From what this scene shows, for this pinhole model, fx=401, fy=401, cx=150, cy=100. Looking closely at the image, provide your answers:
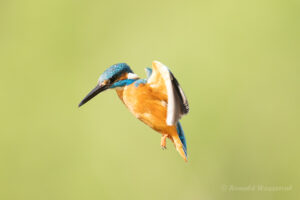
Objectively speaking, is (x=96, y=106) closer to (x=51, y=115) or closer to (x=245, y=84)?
(x=51, y=115)

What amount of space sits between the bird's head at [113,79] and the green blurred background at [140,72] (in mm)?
1228

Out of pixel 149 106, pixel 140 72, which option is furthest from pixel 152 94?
pixel 140 72

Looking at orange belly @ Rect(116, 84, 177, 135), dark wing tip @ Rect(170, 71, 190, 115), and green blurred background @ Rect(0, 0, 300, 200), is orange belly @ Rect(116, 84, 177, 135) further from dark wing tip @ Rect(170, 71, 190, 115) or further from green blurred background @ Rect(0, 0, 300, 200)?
green blurred background @ Rect(0, 0, 300, 200)

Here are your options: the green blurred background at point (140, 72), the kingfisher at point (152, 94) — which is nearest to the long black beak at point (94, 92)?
the kingfisher at point (152, 94)

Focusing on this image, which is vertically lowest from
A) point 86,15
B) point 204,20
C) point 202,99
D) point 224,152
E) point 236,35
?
point 224,152

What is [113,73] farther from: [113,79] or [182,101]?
[182,101]

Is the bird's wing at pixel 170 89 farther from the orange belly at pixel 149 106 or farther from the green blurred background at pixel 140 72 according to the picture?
the green blurred background at pixel 140 72

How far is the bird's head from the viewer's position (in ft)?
2.44

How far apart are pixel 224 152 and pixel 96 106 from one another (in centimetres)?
78

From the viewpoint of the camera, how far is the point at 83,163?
2.36 metres

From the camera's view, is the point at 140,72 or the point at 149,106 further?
the point at 140,72

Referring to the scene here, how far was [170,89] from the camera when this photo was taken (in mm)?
717

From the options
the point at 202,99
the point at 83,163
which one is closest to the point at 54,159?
the point at 83,163

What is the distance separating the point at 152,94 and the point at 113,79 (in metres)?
0.08
